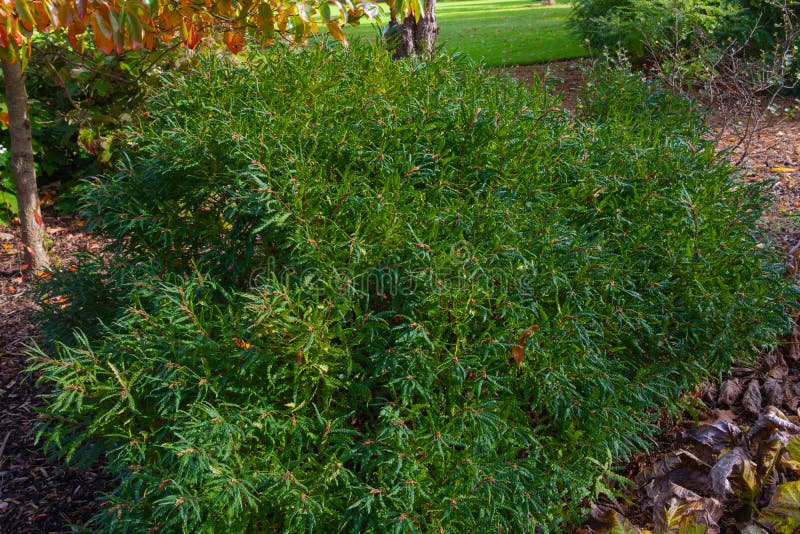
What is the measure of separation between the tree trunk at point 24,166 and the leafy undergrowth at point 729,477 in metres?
3.90

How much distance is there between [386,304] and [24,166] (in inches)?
131

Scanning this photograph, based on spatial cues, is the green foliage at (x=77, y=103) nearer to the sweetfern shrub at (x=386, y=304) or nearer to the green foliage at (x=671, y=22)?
the sweetfern shrub at (x=386, y=304)

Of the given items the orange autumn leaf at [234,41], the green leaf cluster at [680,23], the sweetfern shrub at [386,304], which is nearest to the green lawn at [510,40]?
the green leaf cluster at [680,23]

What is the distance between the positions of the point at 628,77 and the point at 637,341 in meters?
2.06

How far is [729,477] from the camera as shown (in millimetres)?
2910

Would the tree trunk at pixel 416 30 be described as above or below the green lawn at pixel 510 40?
above

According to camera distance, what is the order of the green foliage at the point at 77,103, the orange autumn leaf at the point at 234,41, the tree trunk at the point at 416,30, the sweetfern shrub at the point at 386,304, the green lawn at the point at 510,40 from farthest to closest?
the green lawn at the point at 510,40
the green foliage at the point at 77,103
the tree trunk at the point at 416,30
the orange autumn leaf at the point at 234,41
the sweetfern shrub at the point at 386,304

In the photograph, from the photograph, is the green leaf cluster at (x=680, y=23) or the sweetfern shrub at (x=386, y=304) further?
the green leaf cluster at (x=680, y=23)

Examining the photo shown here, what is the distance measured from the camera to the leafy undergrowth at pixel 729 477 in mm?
2656

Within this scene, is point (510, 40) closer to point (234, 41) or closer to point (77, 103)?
point (77, 103)

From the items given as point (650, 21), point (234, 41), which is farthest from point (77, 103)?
point (650, 21)

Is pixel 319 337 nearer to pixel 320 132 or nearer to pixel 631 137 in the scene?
pixel 320 132

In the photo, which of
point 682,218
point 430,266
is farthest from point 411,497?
point 682,218

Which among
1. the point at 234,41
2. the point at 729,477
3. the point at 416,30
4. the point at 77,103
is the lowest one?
the point at 729,477
